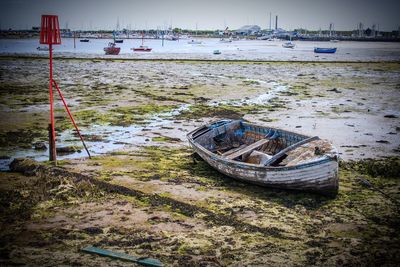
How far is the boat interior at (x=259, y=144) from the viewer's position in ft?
27.5

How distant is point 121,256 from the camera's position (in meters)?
5.58

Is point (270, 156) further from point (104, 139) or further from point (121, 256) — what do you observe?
point (104, 139)

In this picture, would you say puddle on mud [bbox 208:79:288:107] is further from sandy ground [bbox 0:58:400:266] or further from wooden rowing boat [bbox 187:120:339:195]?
wooden rowing boat [bbox 187:120:339:195]

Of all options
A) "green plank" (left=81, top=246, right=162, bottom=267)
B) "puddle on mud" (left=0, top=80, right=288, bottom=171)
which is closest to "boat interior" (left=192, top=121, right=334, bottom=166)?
"puddle on mud" (left=0, top=80, right=288, bottom=171)

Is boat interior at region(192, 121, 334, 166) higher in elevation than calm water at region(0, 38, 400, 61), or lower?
lower

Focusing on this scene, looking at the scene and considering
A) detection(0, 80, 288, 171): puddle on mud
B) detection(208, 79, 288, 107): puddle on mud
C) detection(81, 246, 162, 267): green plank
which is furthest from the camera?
detection(208, 79, 288, 107): puddle on mud

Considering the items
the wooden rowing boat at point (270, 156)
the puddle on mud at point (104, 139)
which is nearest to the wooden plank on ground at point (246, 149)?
the wooden rowing boat at point (270, 156)

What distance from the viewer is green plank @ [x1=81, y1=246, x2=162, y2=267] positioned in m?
5.43

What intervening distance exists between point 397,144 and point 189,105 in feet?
33.4

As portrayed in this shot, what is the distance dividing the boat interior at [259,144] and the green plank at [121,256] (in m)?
3.87

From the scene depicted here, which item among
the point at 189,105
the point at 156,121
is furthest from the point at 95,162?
the point at 189,105

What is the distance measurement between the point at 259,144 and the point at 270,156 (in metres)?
0.71

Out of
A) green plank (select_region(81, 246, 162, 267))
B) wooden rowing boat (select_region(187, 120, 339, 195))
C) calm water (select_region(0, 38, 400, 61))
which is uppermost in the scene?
calm water (select_region(0, 38, 400, 61))

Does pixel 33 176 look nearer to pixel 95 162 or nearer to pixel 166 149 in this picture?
pixel 95 162
